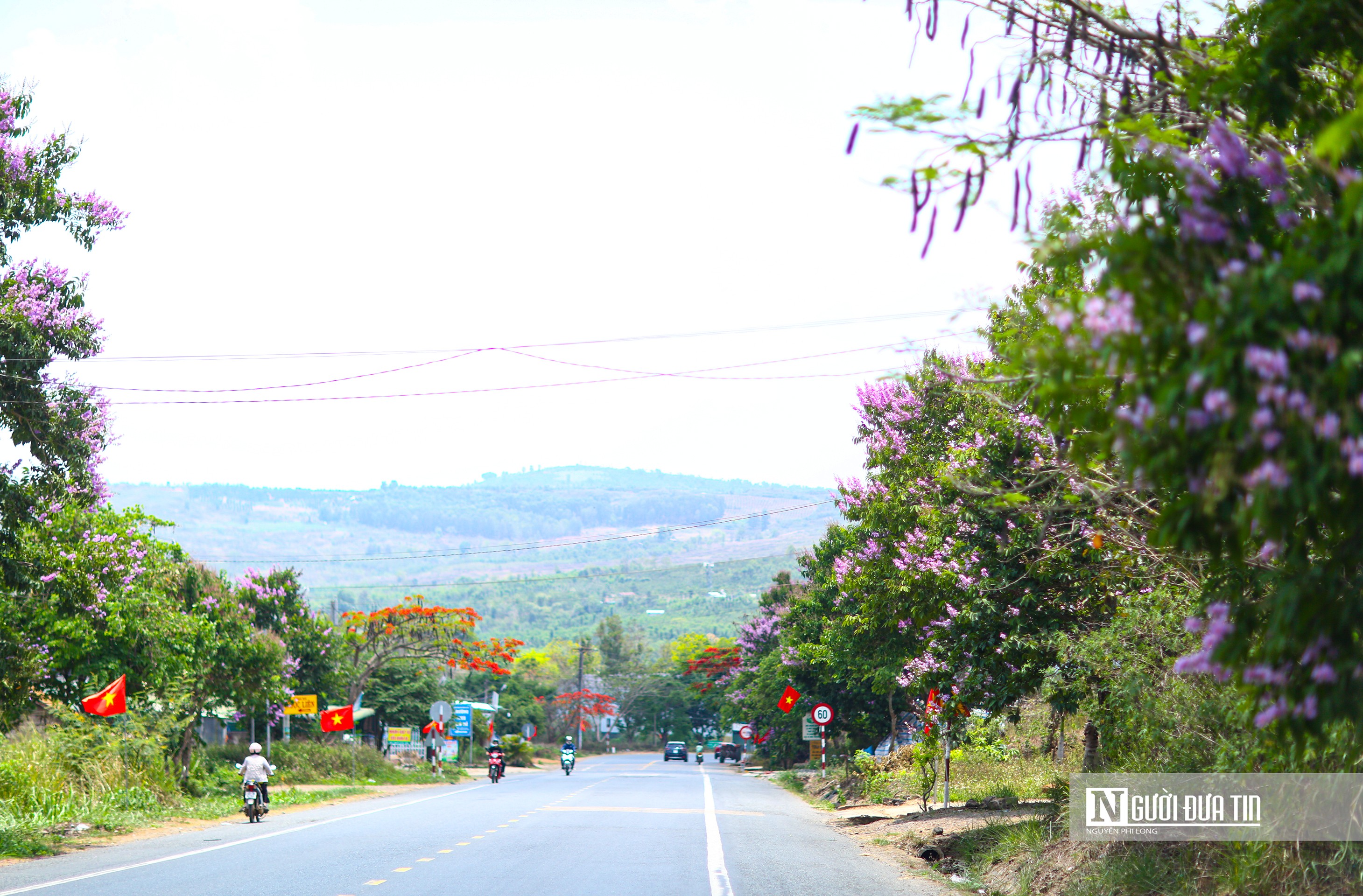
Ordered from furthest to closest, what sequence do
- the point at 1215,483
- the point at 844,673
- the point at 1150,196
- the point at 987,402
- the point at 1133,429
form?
the point at 844,673 → the point at 987,402 → the point at 1150,196 → the point at 1133,429 → the point at 1215,483

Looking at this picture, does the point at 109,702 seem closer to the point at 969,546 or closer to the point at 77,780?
the point at 77,780

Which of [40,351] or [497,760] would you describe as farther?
[497,760]

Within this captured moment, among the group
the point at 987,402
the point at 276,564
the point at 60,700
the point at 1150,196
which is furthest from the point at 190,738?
the point at 1150,196

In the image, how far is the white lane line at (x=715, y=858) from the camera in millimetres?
12711

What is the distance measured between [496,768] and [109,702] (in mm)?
23939

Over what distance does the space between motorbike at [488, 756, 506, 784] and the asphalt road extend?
17698mm

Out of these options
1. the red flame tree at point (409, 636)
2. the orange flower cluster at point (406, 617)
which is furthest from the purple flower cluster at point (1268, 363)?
the orange flower cluster at point (406, 617)

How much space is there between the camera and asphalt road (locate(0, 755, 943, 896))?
12.5 metres

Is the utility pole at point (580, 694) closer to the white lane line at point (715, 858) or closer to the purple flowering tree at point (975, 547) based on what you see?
the white lane line at point (715, 858)

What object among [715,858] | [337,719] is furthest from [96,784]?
[337,719]

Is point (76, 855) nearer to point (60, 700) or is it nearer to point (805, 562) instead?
point (60, 700)

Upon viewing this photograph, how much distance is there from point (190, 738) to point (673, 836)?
705 inches

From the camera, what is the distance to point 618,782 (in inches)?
1695

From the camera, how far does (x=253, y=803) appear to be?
22.9 m
